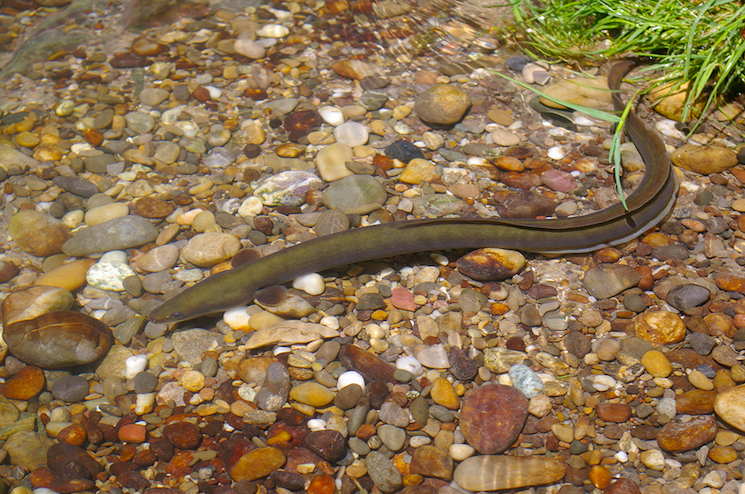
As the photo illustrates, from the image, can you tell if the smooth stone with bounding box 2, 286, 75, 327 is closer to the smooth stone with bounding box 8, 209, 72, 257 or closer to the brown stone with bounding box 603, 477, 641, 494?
the smooth stone with bounding box 8, 209, 72, 257

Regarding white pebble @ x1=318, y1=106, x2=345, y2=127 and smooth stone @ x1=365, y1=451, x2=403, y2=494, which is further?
white pebble @ x1=318, y1=106, x2=345, y2=127

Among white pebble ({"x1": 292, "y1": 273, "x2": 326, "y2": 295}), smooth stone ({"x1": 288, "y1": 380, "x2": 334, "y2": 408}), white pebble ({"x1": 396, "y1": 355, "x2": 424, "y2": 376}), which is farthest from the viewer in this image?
white pebble ({"x1": 292, "y1": 273, "x2": 326, "y2": 295})

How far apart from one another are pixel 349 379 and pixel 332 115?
2091mm

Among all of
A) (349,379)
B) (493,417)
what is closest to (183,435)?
(349,379)

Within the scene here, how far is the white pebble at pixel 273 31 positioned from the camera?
14.3 feet

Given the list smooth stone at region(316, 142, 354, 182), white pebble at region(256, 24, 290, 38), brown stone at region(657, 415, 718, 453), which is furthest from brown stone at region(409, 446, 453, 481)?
white pebble at region(256, 24, 290, 38)

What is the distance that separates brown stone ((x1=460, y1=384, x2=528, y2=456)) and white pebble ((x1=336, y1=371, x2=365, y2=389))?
0.50m

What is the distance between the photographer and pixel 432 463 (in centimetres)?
204

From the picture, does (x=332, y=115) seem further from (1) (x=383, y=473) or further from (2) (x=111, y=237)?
(1) (x=383, y=473)

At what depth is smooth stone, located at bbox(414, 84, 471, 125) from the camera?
342 centimetres

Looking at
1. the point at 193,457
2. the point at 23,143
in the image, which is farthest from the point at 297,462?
the point at 23,143

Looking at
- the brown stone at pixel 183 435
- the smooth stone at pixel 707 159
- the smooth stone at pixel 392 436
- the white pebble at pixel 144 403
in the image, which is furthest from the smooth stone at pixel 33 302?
the smooth stone at pixel 707 159

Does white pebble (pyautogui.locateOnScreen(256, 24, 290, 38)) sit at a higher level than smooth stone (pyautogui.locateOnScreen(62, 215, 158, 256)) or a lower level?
higher

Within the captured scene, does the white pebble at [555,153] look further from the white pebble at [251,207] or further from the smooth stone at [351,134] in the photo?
the white pebble at [251,207]
